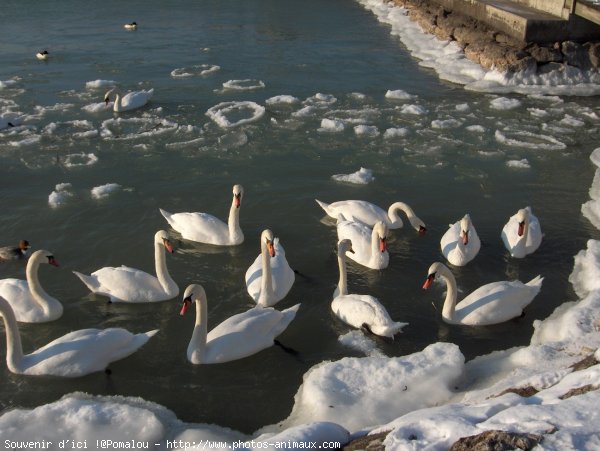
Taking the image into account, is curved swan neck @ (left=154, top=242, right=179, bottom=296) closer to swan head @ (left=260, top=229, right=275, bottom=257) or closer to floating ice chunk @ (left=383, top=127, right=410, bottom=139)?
swan head @ (left=260, top=229, right=275, bottom=257)

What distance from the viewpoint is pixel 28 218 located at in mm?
11875

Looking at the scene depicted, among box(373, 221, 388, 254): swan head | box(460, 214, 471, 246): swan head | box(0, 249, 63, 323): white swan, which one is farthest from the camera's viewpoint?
box(460, 214, 471, 246): swan head

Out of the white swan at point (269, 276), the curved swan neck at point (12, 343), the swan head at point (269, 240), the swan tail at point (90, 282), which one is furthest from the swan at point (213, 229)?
the curved swan neck at point (12, 343)

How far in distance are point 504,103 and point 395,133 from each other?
3.91 m

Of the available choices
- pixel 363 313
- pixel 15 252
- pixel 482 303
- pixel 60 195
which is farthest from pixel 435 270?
pixel 60 195

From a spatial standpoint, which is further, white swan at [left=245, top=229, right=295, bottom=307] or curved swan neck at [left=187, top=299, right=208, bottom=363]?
white swan at [left=245, top=229, right=295, bottom=307]

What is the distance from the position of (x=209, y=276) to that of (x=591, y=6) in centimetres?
1562

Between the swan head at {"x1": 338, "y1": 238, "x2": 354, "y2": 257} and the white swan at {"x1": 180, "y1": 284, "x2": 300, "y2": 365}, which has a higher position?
the swan head at {"x1": 338, "y1": 238, "x2": 354, "y2": 257}

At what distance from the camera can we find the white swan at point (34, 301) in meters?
8.98

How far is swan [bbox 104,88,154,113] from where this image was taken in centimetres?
1692

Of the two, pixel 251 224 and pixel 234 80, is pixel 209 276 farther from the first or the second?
pixel 234 80

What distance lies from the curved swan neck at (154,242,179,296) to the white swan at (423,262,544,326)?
3345 millimetres

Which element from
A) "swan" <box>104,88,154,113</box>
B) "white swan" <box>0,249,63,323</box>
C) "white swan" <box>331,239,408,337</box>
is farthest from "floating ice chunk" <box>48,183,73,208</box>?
"white swan" <box>331,239,408,337</box>

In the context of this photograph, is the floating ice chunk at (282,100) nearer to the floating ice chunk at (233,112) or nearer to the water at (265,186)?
the water at (265,186)
